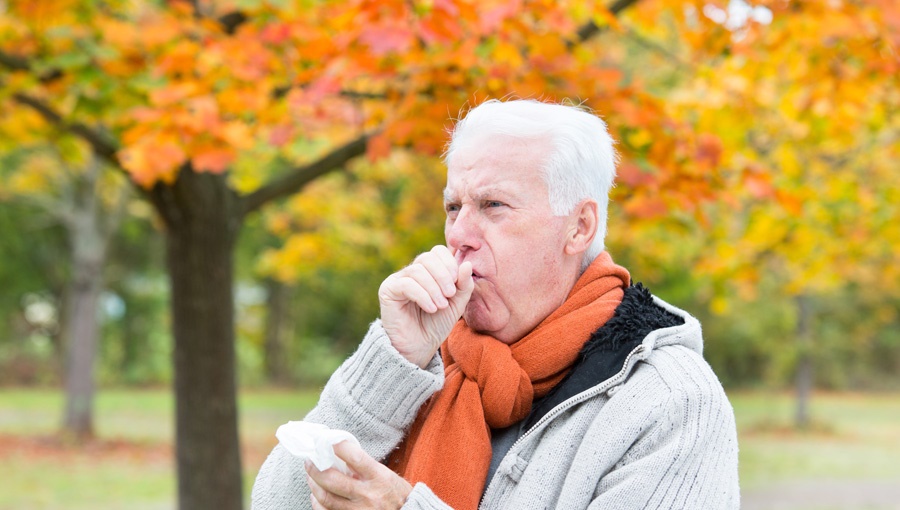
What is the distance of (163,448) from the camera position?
45.2 feet

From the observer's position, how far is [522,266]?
175cm

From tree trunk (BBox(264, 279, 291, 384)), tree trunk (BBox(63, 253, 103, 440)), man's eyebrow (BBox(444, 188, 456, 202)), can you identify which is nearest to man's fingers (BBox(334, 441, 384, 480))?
man's eyebrow (BBox(444, 188, 456, 202))

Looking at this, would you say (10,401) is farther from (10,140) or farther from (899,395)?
(899,395)

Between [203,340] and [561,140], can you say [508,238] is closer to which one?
[561,140]

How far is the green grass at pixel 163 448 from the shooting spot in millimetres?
10484

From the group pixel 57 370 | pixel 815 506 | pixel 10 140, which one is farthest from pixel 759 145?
pixel 57 370

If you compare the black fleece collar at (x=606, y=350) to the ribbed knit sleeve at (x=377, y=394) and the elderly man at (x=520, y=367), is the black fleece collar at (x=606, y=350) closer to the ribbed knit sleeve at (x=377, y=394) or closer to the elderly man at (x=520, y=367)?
the elderly man at (x=520, y=367)

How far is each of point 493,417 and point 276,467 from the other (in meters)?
0.46

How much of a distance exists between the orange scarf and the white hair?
0.16 metres

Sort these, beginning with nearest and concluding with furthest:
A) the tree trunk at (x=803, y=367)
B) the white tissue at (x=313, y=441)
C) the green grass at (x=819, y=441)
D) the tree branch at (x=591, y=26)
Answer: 1. the white tissue at (x=313, y=441)
2. the tree branch at (x=591, y=26)
3. the green grass at (x=819, y=441)
4. the tree trunk at (x=803, y=367)

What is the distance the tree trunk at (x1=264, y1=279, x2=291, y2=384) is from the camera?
2475 centimetres

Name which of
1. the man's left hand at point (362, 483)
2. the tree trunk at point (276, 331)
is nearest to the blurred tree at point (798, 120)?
the man's left hand at point (362, 483)

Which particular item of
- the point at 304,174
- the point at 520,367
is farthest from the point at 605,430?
the point at 304,174

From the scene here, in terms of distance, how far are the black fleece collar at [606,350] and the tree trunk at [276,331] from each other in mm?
23463
